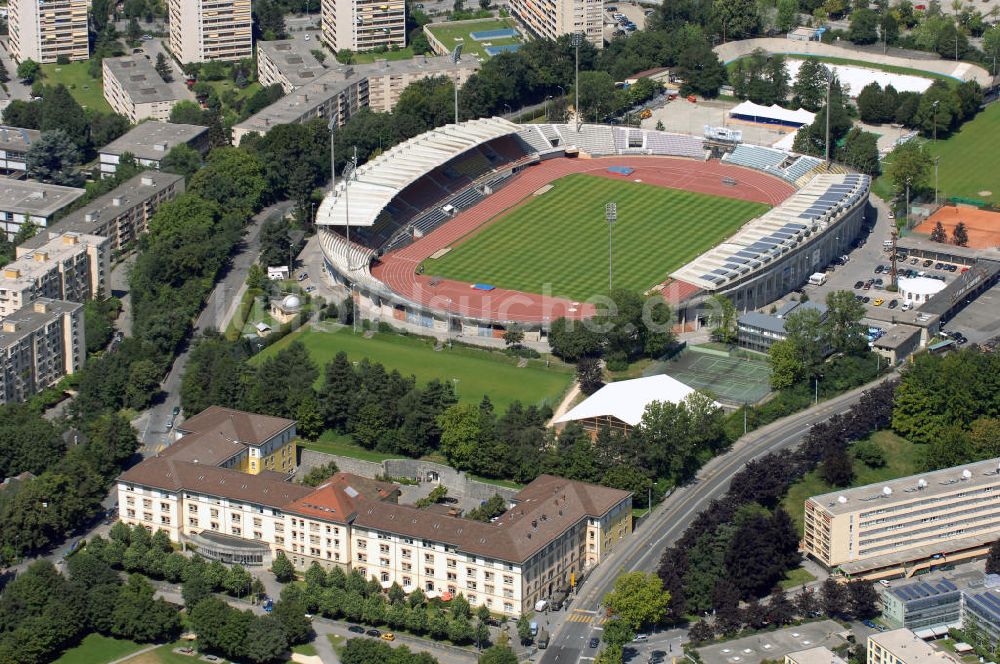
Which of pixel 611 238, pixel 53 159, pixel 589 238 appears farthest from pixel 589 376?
pixel 53 159

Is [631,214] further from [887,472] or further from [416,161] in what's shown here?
[887,472]

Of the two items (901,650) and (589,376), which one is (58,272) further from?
(901,650)

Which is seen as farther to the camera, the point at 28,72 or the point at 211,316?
the point at 28,72

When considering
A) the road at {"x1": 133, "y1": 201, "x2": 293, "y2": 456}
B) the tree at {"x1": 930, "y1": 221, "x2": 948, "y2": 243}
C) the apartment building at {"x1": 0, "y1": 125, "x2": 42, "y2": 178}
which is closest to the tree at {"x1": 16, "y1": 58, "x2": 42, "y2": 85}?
the apartment building at {"x1": 0, "y1": 125, "x2": 42, "y2": 178}

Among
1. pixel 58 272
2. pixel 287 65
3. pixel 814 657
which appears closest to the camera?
pixel 814 657

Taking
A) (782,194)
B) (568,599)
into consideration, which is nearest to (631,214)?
(782,194)
